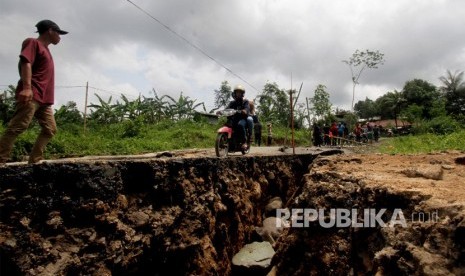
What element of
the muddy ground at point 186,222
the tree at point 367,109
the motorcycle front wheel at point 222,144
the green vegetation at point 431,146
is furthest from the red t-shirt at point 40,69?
the tree at point 367,109

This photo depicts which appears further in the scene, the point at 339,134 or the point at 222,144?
the point at 339,134

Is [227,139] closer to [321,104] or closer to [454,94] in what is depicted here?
[321,104]

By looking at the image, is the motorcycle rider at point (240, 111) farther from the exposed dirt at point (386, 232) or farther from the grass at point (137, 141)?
the grass at point (137, 141)

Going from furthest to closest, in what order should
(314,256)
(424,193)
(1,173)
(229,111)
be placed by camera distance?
(229,111) < (314,256) < (424,193) < (1,173)

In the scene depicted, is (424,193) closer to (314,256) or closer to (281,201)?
(314,256)

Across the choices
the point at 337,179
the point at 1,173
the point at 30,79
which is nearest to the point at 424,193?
the point at 337,179

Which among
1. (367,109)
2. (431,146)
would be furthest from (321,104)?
(367,109)

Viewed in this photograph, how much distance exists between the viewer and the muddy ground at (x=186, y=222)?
99.9 inches

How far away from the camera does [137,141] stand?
11.3m

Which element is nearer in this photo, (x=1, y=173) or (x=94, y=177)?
(x=1, y=173)

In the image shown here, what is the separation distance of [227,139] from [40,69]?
357cm

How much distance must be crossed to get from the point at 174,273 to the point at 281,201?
3366 millimetres

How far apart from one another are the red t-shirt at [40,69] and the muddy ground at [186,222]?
30.1 inches

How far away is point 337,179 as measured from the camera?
3986 mm
